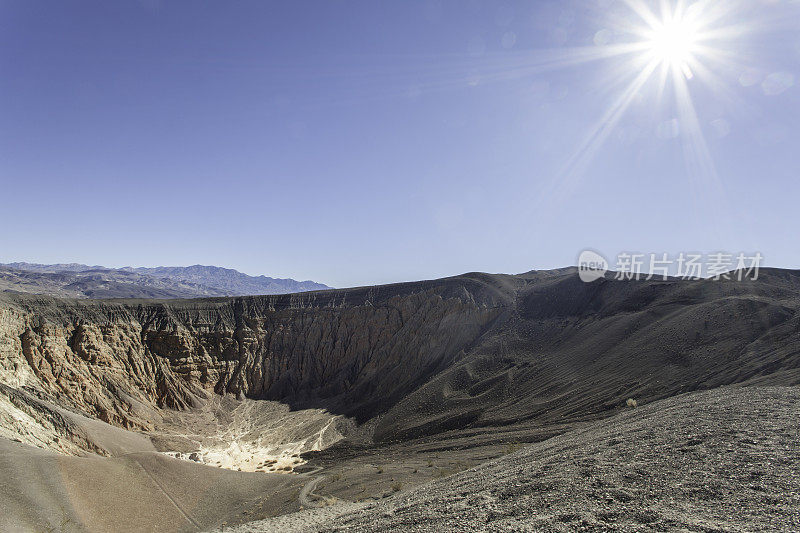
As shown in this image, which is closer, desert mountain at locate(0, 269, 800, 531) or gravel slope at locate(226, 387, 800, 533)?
gravel slope at locate(226, 387, 800, 533)

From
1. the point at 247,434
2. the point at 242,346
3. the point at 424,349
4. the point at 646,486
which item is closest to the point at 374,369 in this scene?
the point at 424,349

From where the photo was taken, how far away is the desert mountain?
1967cm

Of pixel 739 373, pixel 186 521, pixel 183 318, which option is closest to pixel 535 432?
pixel 739 373

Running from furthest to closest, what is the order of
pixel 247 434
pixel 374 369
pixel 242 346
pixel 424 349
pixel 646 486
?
1. pixel 242 346
2. pixel 374 369
3. pixel 424 349
4. pixel 247 434
5. pixel 646 486

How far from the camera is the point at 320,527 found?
9.98m

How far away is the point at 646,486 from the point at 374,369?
124 feet

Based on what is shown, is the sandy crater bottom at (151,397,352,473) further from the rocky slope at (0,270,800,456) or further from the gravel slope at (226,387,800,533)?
the gravel slope at (226,387,800,533)

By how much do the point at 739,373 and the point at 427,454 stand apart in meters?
15.9

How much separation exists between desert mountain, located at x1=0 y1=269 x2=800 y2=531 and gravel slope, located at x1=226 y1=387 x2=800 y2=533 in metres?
0.30

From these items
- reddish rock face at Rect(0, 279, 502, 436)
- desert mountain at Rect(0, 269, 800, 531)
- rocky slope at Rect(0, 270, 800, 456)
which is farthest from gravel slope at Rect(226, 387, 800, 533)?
reddish rock face at Rect(0, 279, 502, 436)

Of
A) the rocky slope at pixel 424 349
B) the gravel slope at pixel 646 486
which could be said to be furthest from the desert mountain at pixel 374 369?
the gravel slope at pixel 646 486

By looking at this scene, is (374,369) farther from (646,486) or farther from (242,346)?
(646,486)

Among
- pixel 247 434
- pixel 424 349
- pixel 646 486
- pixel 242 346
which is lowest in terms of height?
pixel 247 434

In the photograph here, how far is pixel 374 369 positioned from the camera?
142 ft
